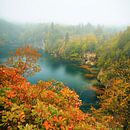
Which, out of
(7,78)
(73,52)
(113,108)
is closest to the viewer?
(7,78)

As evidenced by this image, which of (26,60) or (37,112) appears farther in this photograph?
(26,60)

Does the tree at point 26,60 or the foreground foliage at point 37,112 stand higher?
the foreground foliage at point 37,112

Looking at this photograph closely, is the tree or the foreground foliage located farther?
the tree

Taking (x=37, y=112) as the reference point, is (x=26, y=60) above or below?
below

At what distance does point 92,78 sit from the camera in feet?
300

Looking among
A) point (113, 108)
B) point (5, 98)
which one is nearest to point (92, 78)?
point (113, 108)

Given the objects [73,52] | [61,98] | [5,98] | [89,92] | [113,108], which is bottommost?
[73,52]

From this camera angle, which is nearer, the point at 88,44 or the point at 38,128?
the point at 38,128

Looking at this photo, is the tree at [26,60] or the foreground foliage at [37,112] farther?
the tree at [26,60]

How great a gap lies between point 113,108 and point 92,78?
172ft

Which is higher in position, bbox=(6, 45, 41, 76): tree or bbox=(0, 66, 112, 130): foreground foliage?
bbox=(0, 66, 112, 130): foreground foliage

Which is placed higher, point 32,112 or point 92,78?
point 32,112

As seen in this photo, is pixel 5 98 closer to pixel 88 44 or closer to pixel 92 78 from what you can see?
pixel 92 78

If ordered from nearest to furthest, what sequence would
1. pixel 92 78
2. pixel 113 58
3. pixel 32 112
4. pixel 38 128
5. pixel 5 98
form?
pixel 38 128, pixel 32 112, pixel 5 98, pixel 92 78, pixel 113 58
